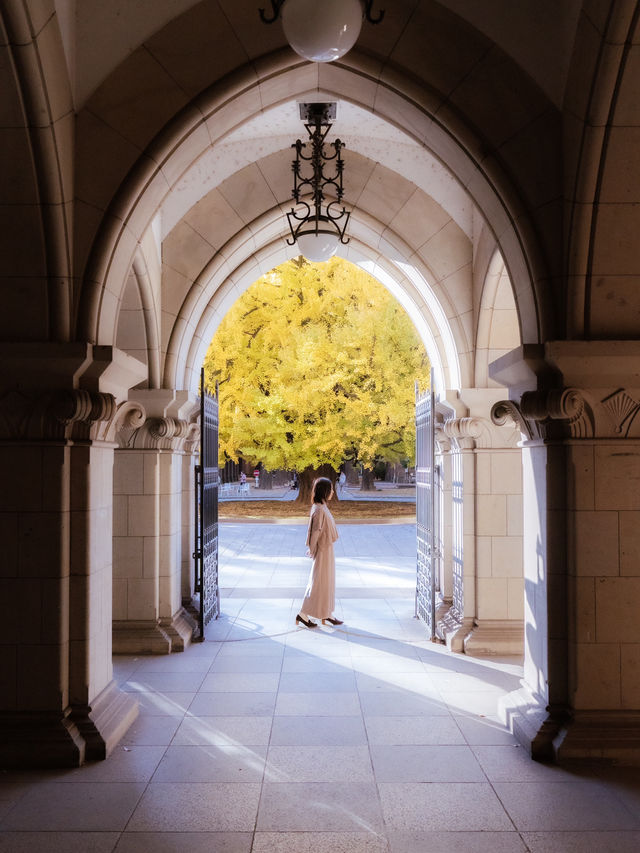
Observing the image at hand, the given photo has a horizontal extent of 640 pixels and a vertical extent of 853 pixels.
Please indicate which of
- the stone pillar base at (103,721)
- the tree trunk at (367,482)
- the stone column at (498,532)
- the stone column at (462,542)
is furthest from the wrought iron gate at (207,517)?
the tree trunk at (367,482)

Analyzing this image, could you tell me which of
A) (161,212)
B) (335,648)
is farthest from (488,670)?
(161,212)

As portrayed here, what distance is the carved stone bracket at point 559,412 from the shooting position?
143 inches

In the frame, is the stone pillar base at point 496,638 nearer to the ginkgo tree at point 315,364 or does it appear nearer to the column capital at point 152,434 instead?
the column capital at point 152,434

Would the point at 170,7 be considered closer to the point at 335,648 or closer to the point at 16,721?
the point at 16,721

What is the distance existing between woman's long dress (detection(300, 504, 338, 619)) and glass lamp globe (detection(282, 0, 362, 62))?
16.6 ft

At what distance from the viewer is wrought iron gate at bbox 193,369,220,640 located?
6562 millimetres

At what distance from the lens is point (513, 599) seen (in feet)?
20.0

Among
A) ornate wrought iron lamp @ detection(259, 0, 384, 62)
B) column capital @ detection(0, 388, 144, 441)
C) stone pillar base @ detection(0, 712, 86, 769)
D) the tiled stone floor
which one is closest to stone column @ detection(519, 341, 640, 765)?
the tiled stone floor

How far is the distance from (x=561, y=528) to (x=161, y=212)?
4.49m

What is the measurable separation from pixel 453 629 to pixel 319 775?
2.97 meters

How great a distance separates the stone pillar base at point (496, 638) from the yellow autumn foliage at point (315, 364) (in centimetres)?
1038

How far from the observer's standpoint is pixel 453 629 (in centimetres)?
624

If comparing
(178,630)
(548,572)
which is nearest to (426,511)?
(178,630)

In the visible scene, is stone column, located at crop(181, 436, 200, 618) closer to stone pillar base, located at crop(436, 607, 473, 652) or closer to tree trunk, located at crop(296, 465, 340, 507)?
stone pillar base, located at crop(436, 607, 473, 652)
